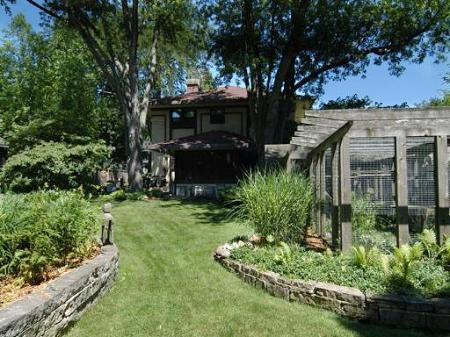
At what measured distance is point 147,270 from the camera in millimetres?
7008

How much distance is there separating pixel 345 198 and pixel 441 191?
54.7 inches

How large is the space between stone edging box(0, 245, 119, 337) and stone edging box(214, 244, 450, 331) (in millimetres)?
2317

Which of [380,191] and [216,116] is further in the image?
[216,116]

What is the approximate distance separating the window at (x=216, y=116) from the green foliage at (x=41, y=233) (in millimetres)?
17721

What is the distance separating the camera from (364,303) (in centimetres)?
482

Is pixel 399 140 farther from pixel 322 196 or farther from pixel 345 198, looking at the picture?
pixel 322 196

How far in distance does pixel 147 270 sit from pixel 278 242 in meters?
2.30

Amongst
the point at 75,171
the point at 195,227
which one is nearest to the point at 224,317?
the point at 195,227

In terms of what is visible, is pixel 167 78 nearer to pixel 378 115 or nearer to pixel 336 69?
pixel 336 69

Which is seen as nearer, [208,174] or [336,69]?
[336,69]

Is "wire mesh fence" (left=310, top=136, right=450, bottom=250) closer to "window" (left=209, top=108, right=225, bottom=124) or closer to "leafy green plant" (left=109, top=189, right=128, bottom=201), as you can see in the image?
"leafy green plant" (left=109, top=189, right=128, bottom=201)

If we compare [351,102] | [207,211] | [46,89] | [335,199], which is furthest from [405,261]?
[46,89]

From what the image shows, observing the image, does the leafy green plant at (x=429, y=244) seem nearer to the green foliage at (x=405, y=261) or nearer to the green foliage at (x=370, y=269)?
the green foliage at (x=370, y=269)

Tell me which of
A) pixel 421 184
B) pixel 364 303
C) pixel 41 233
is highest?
pixel 421 184
